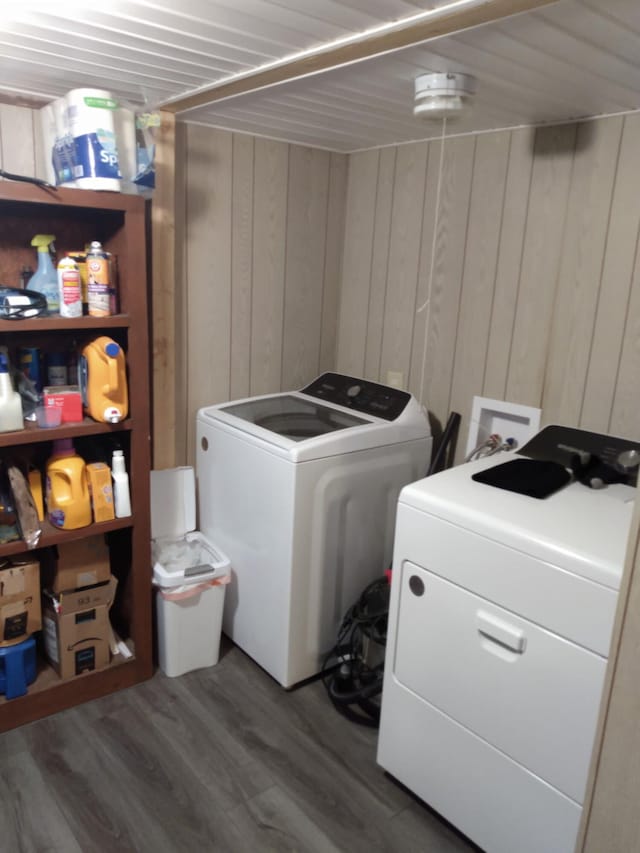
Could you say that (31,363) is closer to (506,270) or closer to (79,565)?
(79,565)

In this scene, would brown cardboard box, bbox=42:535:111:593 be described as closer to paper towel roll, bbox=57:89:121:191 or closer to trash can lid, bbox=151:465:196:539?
trash can lid, bbox=151:465:196:539

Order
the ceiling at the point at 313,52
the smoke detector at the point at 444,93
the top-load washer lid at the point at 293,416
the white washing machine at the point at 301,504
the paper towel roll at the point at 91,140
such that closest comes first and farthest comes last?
1. the ceiling at the point at 313,52
2. the smoke detector at the point at 444,93
3. the paper towel roll at the point at 91,140
4. the white washing machine at the point at 301,504
5. the top-load washer lid at the point at 293,416

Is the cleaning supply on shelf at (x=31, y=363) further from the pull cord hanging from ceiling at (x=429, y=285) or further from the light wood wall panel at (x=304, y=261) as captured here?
the pull cord hanging from ceiling at (x=429, y=285)

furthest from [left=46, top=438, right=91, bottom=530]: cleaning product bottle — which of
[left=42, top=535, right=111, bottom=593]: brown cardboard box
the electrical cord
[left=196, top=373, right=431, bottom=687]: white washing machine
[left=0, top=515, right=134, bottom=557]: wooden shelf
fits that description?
the electrical cord

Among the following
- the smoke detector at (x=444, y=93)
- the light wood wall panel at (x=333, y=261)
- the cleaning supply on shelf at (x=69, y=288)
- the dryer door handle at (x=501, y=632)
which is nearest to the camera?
the dryer door handle at (x=501, y=632)

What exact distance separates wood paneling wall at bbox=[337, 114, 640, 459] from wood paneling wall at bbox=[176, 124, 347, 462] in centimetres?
16

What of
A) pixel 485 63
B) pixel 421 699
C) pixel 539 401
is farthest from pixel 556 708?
pixel 485 63

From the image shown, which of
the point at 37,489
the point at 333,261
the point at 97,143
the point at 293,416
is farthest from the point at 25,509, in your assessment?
the point at 333,261

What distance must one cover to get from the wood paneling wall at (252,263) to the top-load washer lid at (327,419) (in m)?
0.15

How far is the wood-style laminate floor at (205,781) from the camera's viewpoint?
170 centimetres

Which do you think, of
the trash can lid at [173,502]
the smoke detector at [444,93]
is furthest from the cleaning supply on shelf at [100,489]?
the smoke detector at [444,93]

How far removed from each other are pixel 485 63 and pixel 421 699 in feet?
5.29

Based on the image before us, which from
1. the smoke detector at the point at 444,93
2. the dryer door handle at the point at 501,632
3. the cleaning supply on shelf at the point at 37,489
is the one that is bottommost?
the dryer door handle at the point at 501,632

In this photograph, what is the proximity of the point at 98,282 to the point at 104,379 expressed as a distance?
29 centimetres
